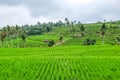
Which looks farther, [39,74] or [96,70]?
[96,70]

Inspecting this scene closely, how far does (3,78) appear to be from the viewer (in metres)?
33.5

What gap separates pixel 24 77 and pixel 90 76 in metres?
7.18

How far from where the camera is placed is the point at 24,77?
3378 cm

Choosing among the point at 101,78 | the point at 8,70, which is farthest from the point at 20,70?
the point at 101,78

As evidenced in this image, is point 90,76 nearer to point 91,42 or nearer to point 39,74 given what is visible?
point 39,74

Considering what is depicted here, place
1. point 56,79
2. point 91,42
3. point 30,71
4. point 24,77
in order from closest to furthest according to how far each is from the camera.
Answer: point 56,79
point 24,77
point 30,71
point 91,42

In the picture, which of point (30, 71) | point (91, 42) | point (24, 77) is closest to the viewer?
point (24, 77)

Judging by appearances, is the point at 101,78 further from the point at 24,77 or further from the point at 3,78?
the point at 3,78

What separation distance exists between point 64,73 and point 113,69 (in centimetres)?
740

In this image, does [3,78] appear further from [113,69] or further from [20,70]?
[113,69]

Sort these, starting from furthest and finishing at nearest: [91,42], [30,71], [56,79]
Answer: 1. [91,42]
2. [30,71]
3. [56,79]

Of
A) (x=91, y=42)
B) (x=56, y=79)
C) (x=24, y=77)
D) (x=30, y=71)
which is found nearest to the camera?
(x=56, y=79)

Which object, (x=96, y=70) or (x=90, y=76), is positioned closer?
(x=90, y=76)

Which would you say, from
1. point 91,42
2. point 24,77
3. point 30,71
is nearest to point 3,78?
point 24,77
